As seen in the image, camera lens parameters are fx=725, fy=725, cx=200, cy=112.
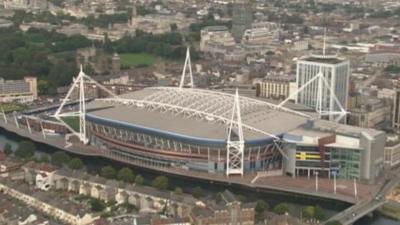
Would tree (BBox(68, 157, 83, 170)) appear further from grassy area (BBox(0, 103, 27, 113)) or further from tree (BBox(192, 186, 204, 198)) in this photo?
grassy area (BBox(0, 103, 27, 113))

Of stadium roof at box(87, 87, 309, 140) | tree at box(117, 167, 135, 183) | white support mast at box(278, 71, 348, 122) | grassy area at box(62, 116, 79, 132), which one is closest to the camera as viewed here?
tree at box(117, 167, 135, 183)

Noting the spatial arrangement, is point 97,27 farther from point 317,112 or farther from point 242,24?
point 317,112

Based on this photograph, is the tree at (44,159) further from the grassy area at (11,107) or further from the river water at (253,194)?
the grassy area at (11,107)

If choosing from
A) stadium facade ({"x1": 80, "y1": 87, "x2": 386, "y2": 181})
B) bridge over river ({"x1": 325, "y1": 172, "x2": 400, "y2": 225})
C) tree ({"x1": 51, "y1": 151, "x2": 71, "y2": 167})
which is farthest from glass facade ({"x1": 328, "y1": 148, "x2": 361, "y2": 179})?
tree ({"x1": 51, "y1": 151, "x2": 71, "y2": 167})

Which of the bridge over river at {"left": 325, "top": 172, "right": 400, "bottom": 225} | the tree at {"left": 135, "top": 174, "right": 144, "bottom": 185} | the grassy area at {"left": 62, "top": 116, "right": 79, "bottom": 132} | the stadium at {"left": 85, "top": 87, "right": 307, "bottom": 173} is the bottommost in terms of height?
the bridge over river at {"left": 325, "top": 172, "right": 400, "bottom": 225}

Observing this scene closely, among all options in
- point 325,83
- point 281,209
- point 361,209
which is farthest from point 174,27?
point 281,209

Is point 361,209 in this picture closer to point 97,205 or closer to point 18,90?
point 97,205
